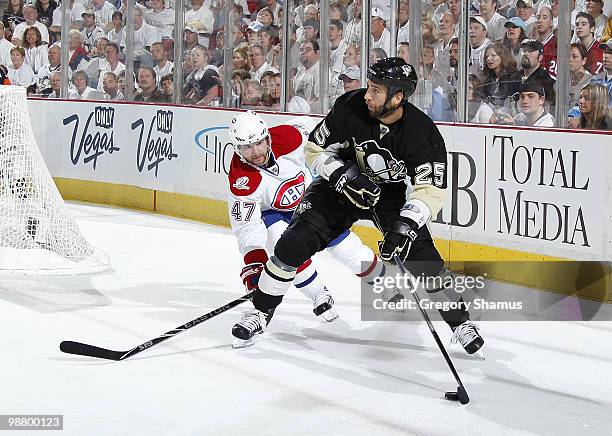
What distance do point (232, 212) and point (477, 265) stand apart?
6.47 ft

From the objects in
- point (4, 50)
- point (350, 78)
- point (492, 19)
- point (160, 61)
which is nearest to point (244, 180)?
point (492, 19)

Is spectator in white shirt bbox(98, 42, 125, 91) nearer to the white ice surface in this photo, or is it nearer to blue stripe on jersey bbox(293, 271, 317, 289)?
the white ice surface

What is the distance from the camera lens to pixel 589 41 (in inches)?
230

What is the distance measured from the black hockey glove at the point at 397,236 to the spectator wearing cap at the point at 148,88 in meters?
6.30

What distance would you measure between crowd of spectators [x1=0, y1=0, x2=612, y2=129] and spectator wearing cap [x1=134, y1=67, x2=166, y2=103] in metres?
0.01

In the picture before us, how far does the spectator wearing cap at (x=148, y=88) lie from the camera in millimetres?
10211

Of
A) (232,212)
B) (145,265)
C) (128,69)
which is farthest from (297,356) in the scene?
(128,69)

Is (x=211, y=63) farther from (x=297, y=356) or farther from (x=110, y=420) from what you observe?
(x=110, y=420)

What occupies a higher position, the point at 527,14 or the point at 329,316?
the point at 527,14

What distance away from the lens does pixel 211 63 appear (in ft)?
31.8

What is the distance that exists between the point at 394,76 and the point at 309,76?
4.46 metres

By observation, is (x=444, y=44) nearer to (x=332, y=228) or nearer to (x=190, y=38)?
(x=332, y=228)

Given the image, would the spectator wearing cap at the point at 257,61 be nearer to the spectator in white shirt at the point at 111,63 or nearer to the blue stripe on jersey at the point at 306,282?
the spectator in white shirt at the point at 111,63

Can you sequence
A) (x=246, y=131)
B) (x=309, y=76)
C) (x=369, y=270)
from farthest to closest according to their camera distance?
1. (x=309, y=76)
2. (x=369, y=270)
3. (x=246, y=131)
